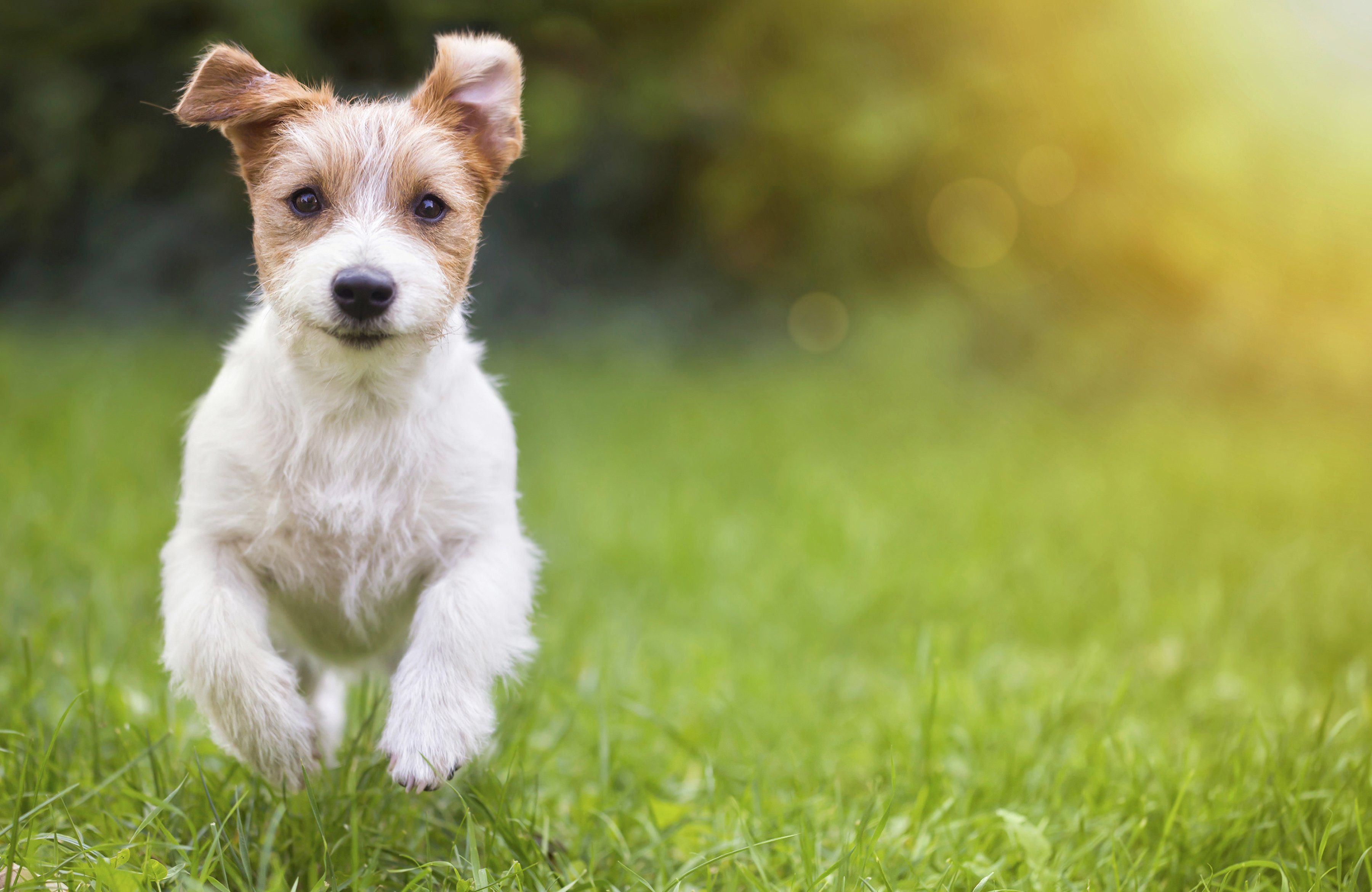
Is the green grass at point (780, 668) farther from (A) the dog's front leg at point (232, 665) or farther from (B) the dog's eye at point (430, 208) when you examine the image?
(B) the dog's eye at point (430, 208)

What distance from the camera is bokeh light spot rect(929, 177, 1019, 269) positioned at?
13.3m

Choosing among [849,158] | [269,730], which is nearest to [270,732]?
[269,730]

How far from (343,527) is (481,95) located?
43.5 inches

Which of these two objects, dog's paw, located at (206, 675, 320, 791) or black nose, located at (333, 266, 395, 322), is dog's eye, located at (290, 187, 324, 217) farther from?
dog's paw, located at (206, 675, 320, 791)

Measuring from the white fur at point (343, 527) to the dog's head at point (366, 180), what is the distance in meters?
0.01

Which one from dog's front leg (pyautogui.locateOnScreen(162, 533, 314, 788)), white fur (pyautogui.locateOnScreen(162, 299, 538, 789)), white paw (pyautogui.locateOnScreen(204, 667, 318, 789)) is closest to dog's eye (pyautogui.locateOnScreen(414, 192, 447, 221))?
white fur (pyautogui.locateOnScreen(162, 299, 538, 789))

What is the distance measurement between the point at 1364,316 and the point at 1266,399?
1.41 m

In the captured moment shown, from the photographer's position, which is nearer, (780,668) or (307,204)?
(307,204)

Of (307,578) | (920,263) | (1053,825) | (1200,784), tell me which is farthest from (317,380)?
(920,263)

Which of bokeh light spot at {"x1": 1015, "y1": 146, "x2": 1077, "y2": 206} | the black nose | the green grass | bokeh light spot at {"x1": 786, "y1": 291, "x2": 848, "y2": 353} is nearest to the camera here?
the black nose

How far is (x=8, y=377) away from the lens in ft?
24.3

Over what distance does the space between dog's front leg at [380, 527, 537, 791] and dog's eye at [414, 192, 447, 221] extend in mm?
776

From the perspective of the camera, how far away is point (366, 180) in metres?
2.53

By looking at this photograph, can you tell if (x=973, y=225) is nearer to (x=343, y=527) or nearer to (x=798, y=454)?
(x=798, y=454)
